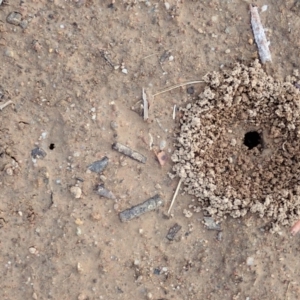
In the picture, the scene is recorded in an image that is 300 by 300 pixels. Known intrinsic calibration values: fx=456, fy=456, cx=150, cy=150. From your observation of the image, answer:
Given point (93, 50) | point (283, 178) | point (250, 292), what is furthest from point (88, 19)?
point (250, 292)

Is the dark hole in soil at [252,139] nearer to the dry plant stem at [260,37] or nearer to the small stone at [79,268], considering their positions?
the dry plant stem at [260,37]

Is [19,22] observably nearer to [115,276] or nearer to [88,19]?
[88,19]

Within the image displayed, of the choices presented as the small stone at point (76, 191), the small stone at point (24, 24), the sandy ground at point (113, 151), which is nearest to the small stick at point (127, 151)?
the sandy ground at point (113, 151)

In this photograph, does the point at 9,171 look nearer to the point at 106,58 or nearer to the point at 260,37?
the point at 106,58

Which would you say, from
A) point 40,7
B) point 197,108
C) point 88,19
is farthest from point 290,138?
point 40,7

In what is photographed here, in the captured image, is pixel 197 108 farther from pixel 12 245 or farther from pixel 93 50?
pixel 12 245

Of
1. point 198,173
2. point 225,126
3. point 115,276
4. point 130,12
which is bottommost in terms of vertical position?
point 115,276

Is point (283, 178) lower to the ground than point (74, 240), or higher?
higher
